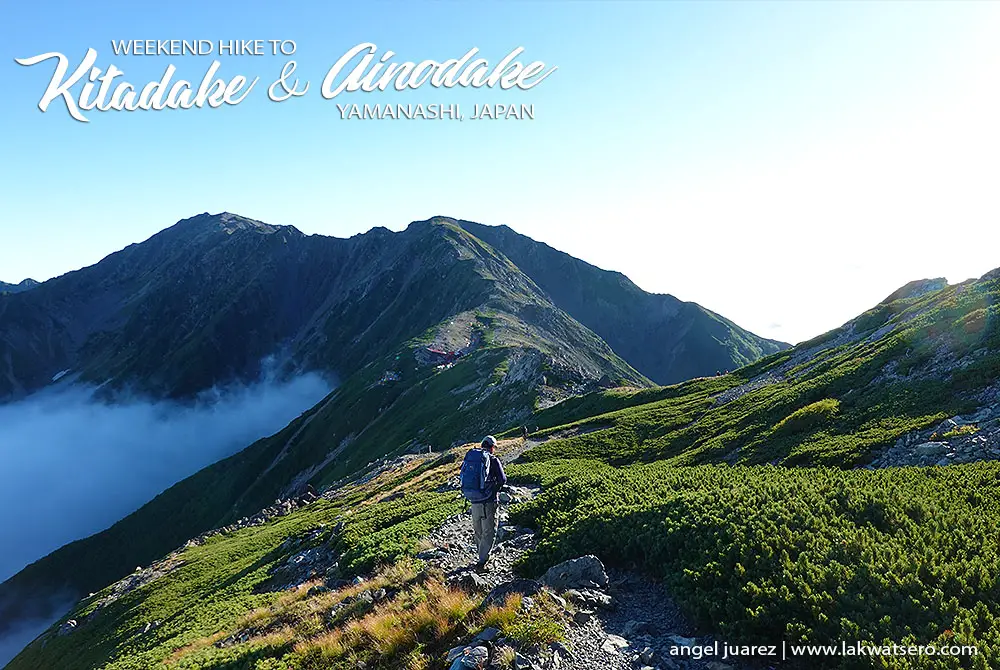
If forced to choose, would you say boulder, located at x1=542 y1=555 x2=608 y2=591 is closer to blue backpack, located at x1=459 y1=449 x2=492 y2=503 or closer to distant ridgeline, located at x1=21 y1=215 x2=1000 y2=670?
distant ridgeline, located at x1=21 y1=215 x2=1000 y2=670

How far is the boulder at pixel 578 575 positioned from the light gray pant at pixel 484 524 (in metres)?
2.63

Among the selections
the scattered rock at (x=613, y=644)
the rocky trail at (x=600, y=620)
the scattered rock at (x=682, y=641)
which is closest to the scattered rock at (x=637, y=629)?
the rocky trail at (x=600, y=620)

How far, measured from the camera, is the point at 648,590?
47.2 ft

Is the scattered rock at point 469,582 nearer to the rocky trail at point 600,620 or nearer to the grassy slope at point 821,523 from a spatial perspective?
the rocky trail at point 600,620

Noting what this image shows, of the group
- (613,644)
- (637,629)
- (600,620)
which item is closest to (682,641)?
(637,629)

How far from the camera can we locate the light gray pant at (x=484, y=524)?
A: 661 inches

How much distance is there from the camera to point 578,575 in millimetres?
14570

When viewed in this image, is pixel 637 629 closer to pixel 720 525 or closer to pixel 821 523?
pixel 720 525

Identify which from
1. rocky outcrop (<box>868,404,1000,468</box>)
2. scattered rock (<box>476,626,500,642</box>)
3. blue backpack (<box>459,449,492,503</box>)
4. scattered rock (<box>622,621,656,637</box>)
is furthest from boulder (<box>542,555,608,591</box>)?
rocky outcrop (<box>868,404,1000,468</box>)

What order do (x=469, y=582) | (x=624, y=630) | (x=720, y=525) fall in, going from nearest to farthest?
(x=624, y=630) < (x=720, y=525) < (x=469, y=582)

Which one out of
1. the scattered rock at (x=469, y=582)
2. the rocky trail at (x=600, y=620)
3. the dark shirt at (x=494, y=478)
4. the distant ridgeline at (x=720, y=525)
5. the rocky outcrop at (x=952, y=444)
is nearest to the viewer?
the rocky trail at (x=600, y=620)

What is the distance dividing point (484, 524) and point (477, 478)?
1.70 meters

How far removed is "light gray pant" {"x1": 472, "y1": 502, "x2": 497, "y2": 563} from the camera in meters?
16.8

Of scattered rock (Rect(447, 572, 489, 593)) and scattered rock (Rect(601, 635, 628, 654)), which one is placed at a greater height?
scattered rock (Rect(447, 572, 489, 593))
